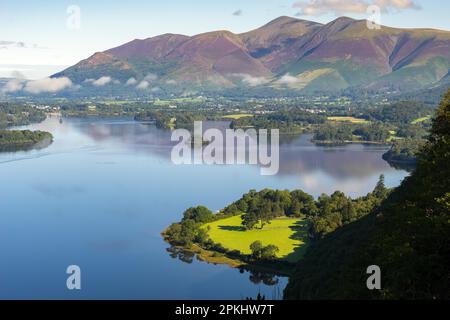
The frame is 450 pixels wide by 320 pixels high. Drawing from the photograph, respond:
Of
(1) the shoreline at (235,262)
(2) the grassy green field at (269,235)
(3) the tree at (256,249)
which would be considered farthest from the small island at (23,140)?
(3) the tree at (256,249)

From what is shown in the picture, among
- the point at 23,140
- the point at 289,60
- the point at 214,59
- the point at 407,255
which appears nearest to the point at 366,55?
the point at 289,60

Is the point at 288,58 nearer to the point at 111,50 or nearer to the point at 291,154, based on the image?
the point at 111,50

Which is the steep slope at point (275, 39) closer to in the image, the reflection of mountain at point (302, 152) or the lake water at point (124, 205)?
the reflection of mountain at point (302, 152)

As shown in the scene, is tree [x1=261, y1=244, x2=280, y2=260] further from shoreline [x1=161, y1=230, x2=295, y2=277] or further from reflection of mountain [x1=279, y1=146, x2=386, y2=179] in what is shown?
reflection of mountain [x1=279, y1=146, x2=386, y2=179]

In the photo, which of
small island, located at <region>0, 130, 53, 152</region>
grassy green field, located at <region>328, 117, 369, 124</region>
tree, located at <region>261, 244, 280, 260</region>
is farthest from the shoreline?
grassy green field, located at <region>328, 117, 369, 124</region>

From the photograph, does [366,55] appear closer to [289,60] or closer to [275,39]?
[289,60]
